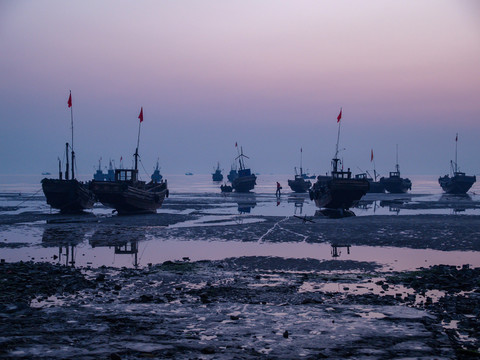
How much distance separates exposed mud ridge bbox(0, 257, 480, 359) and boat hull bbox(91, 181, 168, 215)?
77.0 feet

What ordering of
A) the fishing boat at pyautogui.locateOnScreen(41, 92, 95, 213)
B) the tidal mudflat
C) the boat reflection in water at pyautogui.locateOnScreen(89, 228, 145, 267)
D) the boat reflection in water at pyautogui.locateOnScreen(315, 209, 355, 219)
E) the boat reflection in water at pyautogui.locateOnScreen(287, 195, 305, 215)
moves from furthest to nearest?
1. the boat reflection in water at pyautogui.locateOnScreen(287, 195, 305, 215)
2. the fishing boat at pyautogui.locateOnScreen(41, 92, 95, 213)
3. the boat reflection in water at pyautogui.locateOnScreen(315, 209, 355, 219)
4. the boat reflection in water at pyautogui.locateOnScreen(89, 228, 145, 267)
5. the tidal mudflat

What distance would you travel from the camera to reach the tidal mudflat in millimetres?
7797

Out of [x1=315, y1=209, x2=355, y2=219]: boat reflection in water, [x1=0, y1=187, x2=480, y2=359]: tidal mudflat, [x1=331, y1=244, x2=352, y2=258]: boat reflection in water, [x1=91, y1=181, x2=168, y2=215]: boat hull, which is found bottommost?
[x1=331, y1=244, x2=352, y2=258]: boat reflection in water

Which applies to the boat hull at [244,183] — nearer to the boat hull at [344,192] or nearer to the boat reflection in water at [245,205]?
the boat reflection in water at [245,205]

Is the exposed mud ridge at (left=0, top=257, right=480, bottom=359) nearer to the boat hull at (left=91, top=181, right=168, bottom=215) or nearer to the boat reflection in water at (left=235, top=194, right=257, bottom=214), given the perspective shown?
the boat hull at (left=91, top=181, right=168, bottom=215)

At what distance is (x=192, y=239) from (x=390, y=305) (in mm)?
14892

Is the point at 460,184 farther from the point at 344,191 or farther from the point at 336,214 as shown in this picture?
the point at 336,214

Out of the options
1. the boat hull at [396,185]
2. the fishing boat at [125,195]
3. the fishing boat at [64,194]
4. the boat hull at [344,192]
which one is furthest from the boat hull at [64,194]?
the boat hull at [396,185]

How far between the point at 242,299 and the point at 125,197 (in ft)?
94.9

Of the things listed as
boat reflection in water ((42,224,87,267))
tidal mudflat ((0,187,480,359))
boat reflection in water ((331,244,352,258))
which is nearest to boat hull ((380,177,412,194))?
tidal mudflat ((0,187,480,359))

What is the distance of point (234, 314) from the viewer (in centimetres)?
988

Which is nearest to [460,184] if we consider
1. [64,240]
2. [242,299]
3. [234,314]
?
[64,240]

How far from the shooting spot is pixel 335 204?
4459 centimetres

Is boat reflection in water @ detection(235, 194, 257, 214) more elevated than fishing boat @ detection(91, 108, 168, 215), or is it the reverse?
fishing boat @ detection(91, 108, 168, 215)
